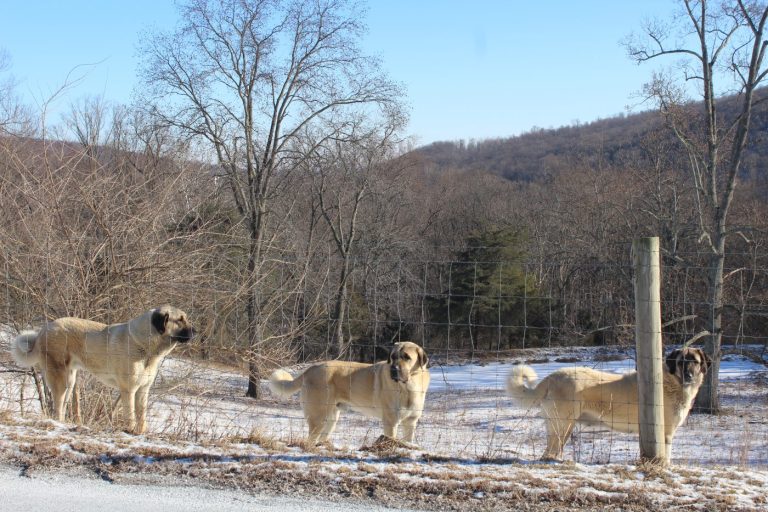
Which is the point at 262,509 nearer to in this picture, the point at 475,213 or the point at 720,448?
the point at 720,448

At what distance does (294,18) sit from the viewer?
2455cm

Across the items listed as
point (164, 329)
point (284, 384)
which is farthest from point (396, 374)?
point (164, 329)

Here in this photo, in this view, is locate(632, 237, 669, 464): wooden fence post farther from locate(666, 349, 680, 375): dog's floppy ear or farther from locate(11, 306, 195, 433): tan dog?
locate(11, 306, 195, 433): tan dog

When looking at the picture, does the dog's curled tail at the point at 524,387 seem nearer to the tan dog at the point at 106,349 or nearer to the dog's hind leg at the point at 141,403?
the tan dog at the point at 106,349

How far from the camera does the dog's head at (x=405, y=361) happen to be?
771 cm

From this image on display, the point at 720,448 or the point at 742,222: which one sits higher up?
the point at 742,222

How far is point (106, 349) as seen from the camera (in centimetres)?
784

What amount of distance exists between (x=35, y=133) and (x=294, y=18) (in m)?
16.2

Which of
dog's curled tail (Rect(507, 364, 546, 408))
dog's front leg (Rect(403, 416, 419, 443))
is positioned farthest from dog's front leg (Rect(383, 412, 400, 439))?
dog's curled tail (Rect(507, 364, 546, 408))

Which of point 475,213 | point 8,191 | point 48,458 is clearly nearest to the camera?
point 48,458

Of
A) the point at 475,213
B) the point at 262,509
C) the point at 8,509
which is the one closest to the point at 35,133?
the point at 8,509

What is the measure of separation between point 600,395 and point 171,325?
463 centimetres

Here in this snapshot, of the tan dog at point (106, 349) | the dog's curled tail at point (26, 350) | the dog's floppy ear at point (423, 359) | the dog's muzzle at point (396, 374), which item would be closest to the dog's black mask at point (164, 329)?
the tan dog at point (106, 349)

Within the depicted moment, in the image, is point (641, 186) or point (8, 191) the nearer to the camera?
point (8, 191)
